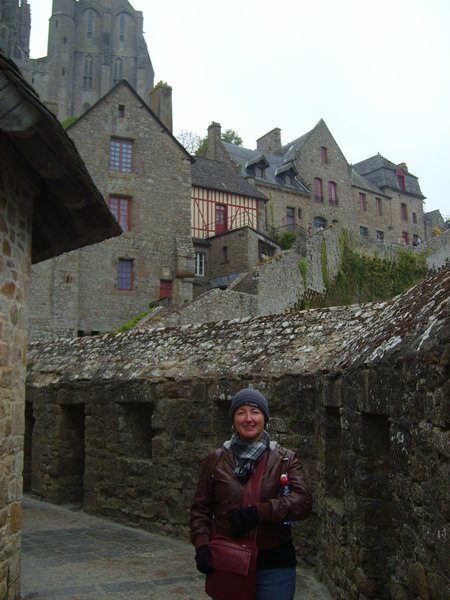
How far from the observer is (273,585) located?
10.7 ft

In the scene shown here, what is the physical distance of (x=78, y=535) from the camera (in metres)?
7.99

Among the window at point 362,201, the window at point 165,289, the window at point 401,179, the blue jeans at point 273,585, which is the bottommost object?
the blue jeans at point 273,585

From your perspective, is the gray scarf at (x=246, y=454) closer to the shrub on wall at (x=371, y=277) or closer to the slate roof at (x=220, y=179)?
the shrub on wall at (x=371, y=277)

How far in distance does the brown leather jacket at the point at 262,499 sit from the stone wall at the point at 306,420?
70 cm

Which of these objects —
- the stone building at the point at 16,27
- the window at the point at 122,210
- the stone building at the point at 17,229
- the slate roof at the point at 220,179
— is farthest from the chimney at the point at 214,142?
the stone building at the point at 16,27

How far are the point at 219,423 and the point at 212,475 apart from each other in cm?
403

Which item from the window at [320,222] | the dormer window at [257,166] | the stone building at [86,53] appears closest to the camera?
the dormer window at [257,166]

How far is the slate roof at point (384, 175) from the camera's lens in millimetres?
50844

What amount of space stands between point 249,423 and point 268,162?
129ft

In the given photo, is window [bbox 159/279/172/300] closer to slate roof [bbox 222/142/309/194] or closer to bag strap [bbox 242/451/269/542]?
slate roof [bbox 222/142/309/194]

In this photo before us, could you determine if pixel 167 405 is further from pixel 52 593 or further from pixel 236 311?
pixel 236 311

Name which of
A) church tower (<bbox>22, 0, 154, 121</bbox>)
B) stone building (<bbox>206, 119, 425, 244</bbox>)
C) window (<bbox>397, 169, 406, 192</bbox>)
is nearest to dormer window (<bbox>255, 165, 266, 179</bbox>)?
stone building (<bbox>206, 119, 425, 244</bbox>)

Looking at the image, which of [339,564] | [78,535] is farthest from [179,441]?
[339,564]

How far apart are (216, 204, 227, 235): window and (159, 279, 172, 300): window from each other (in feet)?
19.4
